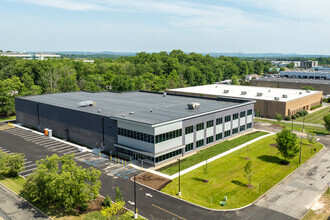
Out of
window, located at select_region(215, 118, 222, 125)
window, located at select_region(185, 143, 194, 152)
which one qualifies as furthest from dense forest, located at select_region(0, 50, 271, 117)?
window, located at select_region(185, 143, 194, 152)

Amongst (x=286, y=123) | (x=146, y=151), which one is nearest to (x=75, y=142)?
(x=146, y=151)

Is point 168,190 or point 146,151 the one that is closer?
point 168,190

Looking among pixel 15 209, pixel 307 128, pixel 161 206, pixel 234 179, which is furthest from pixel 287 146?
pixel 15 209

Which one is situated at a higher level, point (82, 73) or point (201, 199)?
point (82, 73)

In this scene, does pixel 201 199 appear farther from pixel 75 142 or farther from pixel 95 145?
pixel 75 142

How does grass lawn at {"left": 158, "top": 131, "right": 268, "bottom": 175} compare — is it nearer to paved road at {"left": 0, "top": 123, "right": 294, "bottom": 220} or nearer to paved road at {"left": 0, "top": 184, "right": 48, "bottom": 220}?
paved road at {"left": 0, "top": 123, "right": 294, "bottom": 220}

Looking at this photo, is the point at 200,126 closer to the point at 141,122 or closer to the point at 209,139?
the point at 209,139

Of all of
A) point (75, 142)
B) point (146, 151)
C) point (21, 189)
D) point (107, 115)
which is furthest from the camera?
point (75, 142)
